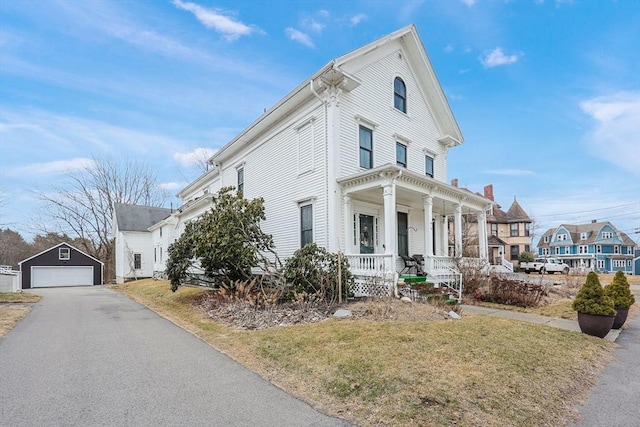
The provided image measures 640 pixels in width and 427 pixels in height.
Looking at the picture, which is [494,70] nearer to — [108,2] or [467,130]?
[467,130]

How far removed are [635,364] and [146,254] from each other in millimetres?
35435

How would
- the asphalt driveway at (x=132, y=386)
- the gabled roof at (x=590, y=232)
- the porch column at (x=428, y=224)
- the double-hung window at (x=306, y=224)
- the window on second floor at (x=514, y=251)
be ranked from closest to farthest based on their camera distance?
the asphalt driveway at (x=132, y=386) < the porch column at (x=428, y=224) < the double-hung window at (x=306, y=224) < the window on second floor at (x=514, y=251) < the gabled roof at (x=590, y=232)

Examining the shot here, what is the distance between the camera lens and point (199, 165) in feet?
115

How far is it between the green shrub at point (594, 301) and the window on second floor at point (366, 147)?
7588 mm

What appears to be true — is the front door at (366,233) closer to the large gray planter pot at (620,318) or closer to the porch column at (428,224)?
the porch column at (428,224)

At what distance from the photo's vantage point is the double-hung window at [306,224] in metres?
12.8

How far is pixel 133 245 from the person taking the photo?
33.2m

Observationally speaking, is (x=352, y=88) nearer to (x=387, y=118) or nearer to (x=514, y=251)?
(x=387, y=118)

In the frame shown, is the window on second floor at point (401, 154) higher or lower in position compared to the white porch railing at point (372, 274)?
higher

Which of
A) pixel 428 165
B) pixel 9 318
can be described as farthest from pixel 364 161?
pixel 9 318

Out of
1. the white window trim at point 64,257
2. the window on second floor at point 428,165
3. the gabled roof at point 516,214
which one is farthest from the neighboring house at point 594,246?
the white window trim at point 64,257

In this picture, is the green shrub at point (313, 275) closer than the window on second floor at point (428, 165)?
Yes

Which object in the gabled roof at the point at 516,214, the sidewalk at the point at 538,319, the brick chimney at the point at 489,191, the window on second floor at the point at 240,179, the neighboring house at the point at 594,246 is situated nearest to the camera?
the sidewalk at the point at 538,319

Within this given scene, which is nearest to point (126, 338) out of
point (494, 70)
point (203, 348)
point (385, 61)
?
point (203, 348)
